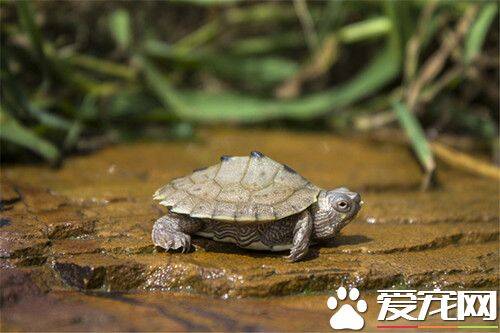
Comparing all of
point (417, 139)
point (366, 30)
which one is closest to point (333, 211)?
point (417, 139)

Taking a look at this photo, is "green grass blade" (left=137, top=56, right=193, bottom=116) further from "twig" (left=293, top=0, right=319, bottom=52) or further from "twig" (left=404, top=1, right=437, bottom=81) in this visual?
"twig" (left=404, top=1, right=437, bottom=81)

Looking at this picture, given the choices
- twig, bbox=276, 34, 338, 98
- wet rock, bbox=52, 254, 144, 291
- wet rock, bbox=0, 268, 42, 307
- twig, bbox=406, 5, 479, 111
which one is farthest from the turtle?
twig, bbox=276, 34, 338, 98

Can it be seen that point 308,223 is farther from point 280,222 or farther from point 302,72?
point 302,72

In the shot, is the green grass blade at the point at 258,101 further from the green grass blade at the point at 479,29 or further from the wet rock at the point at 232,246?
the wet rock at the point at 232,246

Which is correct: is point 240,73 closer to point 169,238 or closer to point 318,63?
point 318,63

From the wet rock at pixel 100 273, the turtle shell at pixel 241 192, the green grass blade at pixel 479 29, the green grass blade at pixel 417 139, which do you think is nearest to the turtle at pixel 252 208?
the turtle shell at pixel 241 192

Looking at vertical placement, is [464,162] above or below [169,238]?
above

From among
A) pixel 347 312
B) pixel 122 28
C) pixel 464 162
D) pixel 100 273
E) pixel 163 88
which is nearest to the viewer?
pixel 347 312
